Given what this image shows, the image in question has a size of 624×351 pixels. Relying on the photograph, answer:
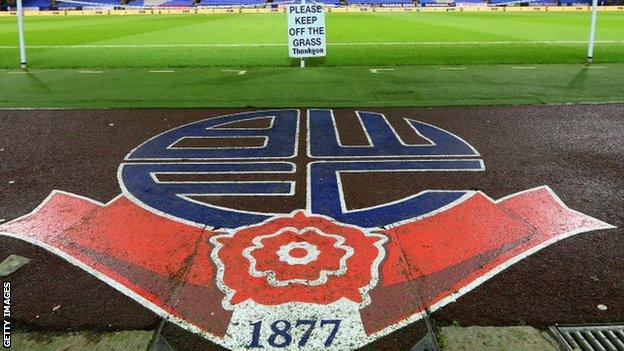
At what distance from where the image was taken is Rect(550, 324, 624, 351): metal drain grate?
2756 millimetres

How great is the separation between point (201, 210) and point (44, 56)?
1219 cm

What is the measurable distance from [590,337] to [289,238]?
6.57ft

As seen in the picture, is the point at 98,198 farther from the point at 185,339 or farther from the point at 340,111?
the point at 340,111

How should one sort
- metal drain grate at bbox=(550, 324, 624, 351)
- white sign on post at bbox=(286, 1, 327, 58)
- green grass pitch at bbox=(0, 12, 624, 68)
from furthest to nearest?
green grass pitch at bbox=(0, 12, 624, 68), white sign on post at bbox=(286, 1, 327, 58), metal drain grate at bbox=(550, 324, 624, 351)

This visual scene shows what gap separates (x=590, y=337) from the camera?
2.83 meters

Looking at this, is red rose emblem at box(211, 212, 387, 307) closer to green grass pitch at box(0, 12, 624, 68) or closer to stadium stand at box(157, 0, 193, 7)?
green grass pitch at box(0, 12, 624, 68)

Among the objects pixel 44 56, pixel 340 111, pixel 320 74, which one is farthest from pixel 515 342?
pixel 44 56

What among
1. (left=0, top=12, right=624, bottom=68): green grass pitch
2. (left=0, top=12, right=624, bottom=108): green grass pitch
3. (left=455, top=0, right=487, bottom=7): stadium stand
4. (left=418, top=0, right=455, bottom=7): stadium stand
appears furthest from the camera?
(left=418, top=0, right=455, bottom=7): stadium stand

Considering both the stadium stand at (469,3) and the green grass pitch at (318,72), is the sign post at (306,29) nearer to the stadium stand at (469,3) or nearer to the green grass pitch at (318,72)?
the green grass pitch at (318,72)

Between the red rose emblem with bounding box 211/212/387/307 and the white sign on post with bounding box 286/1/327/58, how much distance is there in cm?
818

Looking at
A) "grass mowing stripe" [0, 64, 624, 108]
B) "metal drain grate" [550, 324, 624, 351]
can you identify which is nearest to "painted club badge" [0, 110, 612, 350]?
"metal drain grate" [550, 324, 624, 351]

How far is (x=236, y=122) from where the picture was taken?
24.4ft

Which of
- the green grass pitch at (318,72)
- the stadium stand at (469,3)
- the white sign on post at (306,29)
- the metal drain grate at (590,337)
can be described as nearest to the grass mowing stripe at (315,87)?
the green grass pitch at (318,72)

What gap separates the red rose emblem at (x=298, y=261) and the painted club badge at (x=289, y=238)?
12 millimetres
